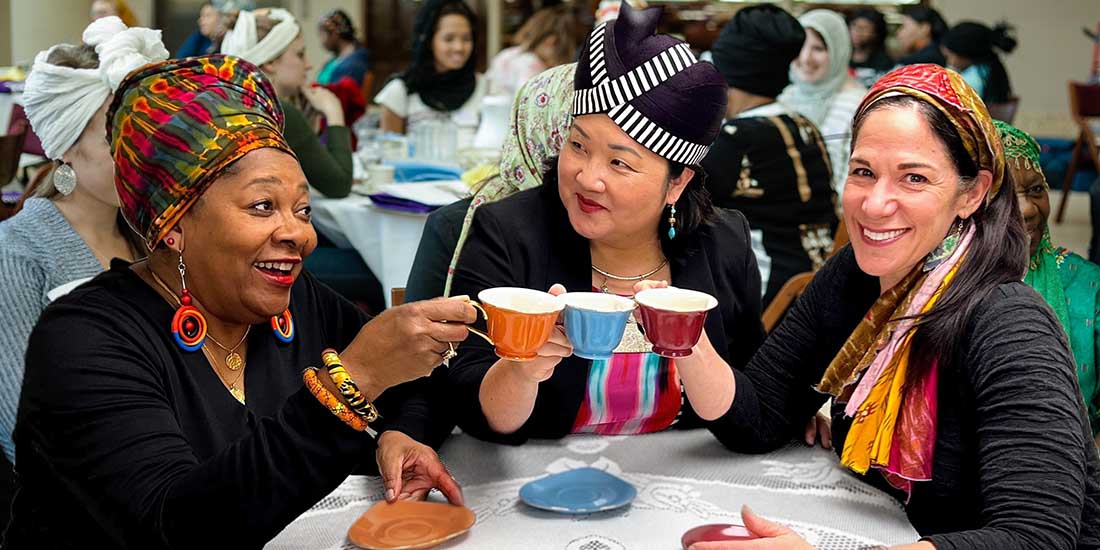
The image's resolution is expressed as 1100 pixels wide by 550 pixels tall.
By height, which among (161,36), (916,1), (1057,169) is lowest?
(1057,169)

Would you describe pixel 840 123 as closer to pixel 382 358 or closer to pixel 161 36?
pixel 161 36

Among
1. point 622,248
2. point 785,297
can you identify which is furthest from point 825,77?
point 622,248

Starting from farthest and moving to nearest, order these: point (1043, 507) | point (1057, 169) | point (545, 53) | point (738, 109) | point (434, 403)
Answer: point (1057, 169), point (545, 53), point (738, 109), point (434, 403), point (1043, 507)

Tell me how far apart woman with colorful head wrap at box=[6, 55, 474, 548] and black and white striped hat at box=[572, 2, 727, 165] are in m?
0.63

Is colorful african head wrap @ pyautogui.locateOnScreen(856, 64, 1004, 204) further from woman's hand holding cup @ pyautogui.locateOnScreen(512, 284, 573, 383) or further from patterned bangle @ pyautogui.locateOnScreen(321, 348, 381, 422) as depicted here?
patterned bangle @ pyautogui.locateOnScreen(321, 348, 381, 422)

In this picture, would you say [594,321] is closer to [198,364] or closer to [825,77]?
[198,364]

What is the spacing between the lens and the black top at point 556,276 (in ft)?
6.53

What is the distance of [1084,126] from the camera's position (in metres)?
8.79

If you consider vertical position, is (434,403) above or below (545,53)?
below

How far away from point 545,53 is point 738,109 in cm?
265

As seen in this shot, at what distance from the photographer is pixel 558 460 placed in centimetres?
190

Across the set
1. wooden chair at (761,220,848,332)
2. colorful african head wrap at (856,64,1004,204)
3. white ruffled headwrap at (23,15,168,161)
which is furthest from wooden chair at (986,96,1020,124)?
white ruffled headwrap at (23,15,168,161)

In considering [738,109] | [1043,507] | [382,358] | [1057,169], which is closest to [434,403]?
[382,358]

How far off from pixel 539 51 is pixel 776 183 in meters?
3.35
